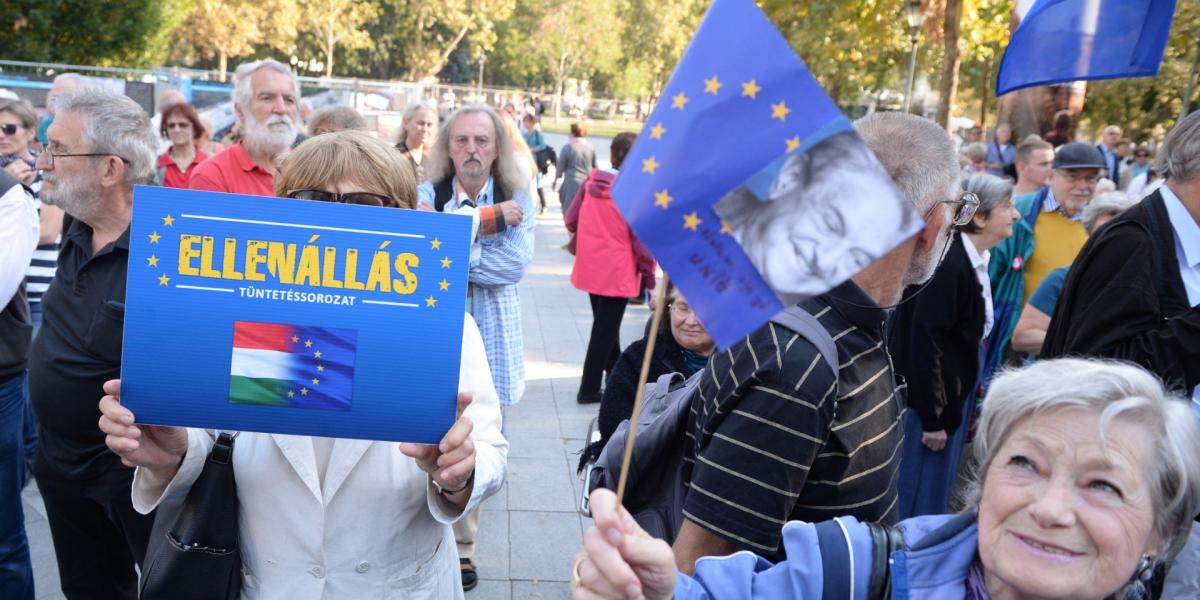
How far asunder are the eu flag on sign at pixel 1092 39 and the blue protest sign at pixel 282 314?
9.66ft

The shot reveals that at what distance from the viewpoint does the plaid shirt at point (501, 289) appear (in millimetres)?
4852

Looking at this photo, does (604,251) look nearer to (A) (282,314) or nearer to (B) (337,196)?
(B) (337,196)

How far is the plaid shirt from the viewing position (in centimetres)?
485

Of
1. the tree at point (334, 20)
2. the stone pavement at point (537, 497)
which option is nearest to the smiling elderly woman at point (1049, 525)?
the stone pavement at point (537, 497)

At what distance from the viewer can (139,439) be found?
6.65 feet

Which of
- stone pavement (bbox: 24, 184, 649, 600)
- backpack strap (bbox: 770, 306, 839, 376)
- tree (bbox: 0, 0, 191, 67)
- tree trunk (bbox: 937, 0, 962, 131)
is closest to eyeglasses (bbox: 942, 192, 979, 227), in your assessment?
backpack strap (bbox: 770, 306, 839, 376)

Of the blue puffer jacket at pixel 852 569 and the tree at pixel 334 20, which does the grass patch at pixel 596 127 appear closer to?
the tree at pixel 334 20

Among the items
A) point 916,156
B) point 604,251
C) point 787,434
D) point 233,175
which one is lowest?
point 604,251

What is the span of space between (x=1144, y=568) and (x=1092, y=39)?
111 inches

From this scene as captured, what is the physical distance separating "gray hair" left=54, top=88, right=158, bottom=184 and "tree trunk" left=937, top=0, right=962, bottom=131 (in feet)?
48.9

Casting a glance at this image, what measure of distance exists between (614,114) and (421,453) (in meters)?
62.3

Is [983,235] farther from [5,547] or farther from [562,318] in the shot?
[562,318]

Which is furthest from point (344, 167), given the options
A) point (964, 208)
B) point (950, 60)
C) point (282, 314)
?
point (950, 60)

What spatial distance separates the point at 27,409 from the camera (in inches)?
203
